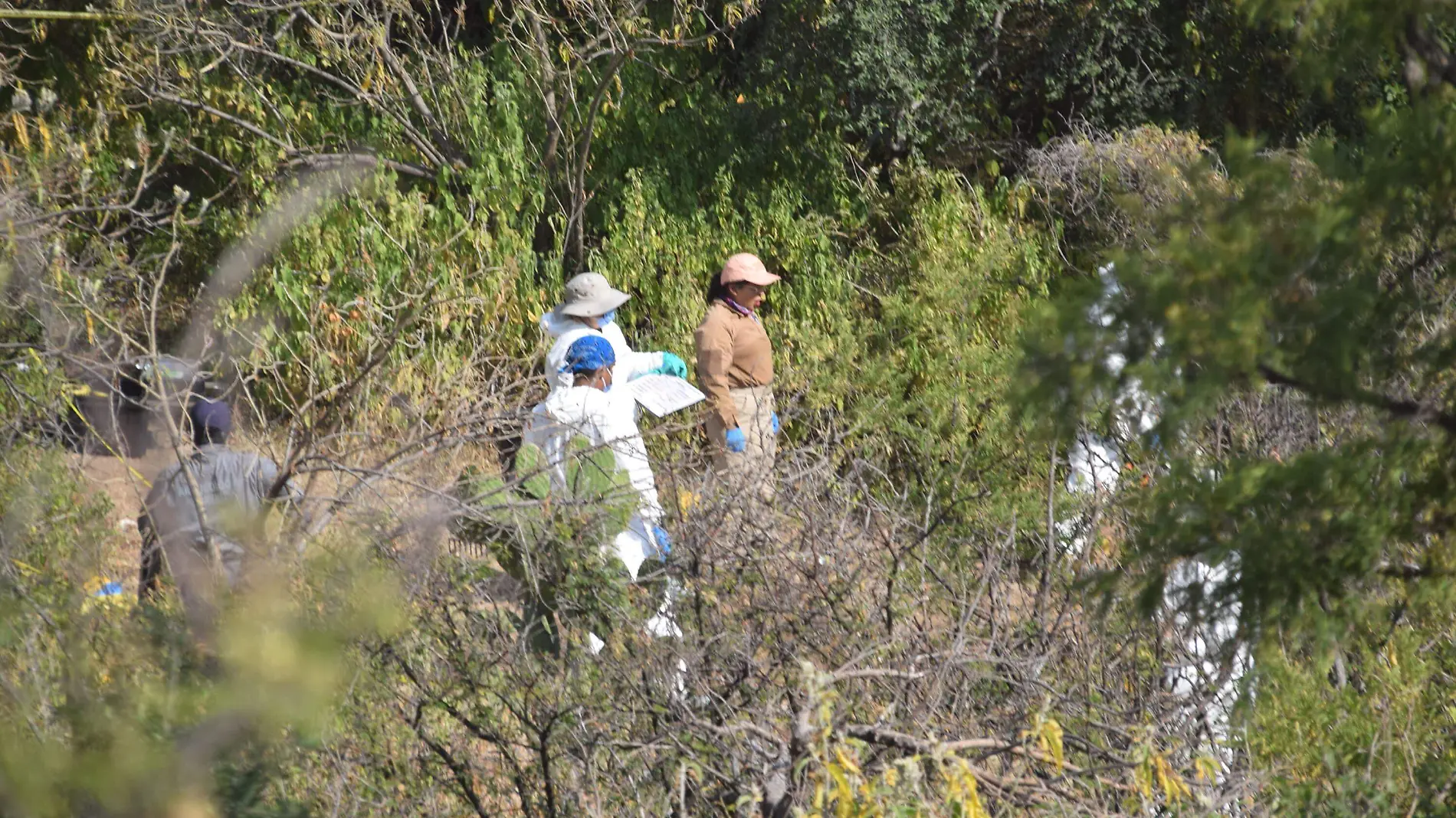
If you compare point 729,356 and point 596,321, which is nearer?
point 596,321

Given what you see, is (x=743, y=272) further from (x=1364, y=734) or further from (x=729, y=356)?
(x=1364, y=734)

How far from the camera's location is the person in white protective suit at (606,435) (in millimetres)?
4324

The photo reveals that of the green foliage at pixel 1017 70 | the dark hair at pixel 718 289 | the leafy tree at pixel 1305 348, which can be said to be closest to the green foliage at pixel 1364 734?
the leafy tree at pixel 1305 348

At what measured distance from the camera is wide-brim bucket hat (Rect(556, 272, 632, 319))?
247 inches

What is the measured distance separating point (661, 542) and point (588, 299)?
7.03ft

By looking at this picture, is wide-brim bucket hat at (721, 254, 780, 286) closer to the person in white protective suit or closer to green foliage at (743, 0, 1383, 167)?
the person in white protective suit

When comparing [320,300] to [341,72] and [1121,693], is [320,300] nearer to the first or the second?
[1121,693]

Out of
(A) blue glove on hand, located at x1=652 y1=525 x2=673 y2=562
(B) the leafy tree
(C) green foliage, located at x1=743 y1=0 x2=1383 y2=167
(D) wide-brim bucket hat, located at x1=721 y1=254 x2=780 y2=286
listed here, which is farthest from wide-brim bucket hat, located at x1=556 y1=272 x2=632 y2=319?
(C) green foliage, located at x1=743 y1=0 x2=1383 y2=167

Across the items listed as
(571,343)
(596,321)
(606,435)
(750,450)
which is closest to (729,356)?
(596,321)

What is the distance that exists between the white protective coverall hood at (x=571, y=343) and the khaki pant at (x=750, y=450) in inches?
14.4

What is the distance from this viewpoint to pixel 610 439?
499cm

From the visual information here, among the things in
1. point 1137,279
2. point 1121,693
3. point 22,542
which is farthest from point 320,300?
point 1137,279

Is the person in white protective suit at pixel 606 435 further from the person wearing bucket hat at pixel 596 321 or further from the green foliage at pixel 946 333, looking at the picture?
the green foliage at pixel 946 333

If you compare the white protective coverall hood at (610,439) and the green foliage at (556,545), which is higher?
the white protective coverall hood at (610,439)
